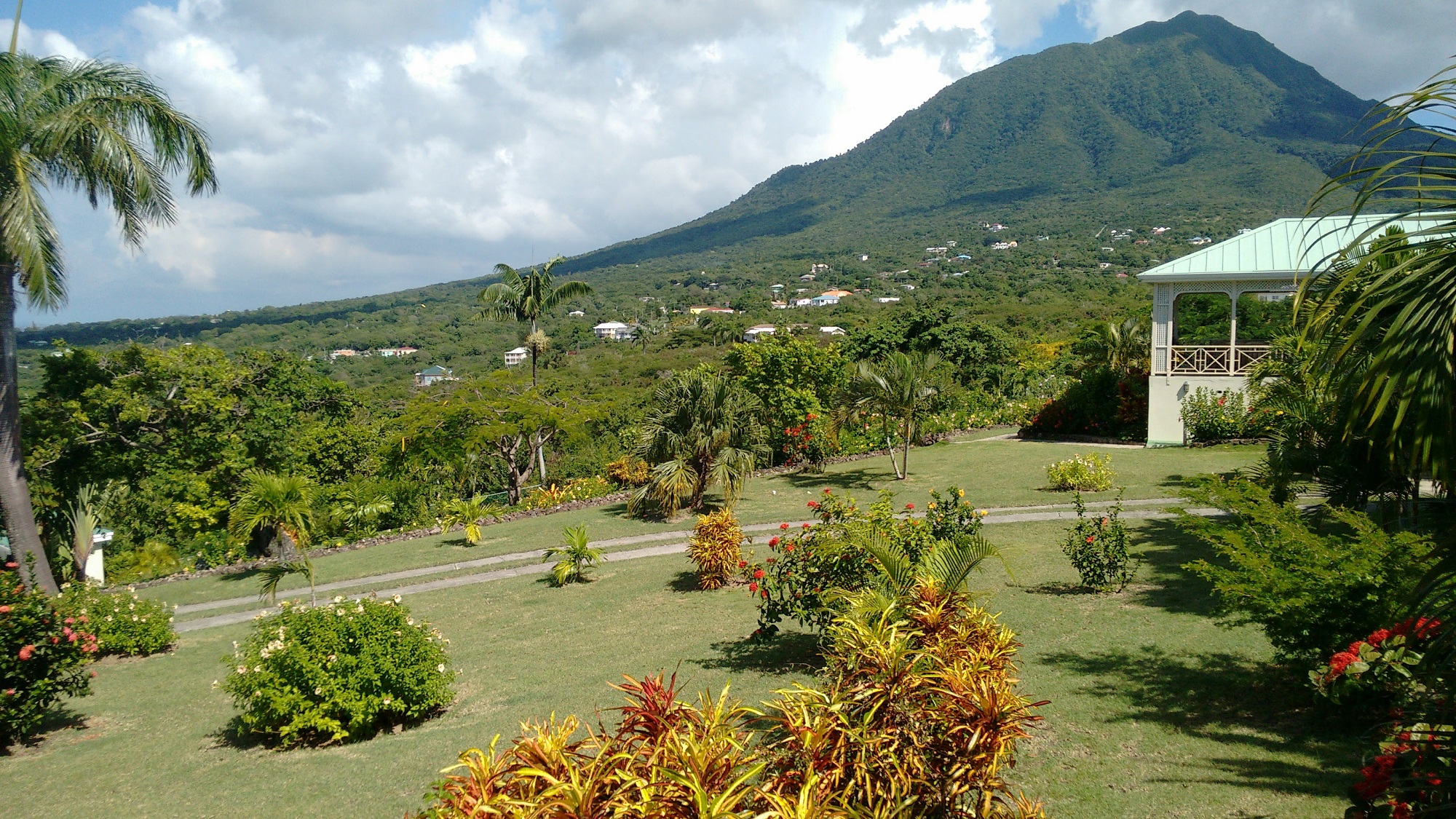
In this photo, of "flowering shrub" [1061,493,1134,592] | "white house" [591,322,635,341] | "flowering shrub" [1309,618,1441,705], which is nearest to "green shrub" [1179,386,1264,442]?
"flowering shrub" [1061,493,1134,592]

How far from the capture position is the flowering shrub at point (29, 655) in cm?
624

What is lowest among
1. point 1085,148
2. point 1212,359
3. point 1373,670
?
point 1373,670

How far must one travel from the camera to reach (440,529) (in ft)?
58.7

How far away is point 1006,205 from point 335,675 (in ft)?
396

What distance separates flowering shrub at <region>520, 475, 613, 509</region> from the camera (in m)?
18.9

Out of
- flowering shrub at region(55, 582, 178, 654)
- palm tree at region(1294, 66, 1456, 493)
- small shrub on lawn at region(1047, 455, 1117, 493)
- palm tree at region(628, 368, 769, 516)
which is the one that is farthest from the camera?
palm tree at region(628, 368, 769, 516)

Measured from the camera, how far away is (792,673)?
6.46 meters

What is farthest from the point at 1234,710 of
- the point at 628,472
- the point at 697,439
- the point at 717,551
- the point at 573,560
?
the point at 628,472

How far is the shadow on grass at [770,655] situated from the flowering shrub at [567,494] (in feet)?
39.0

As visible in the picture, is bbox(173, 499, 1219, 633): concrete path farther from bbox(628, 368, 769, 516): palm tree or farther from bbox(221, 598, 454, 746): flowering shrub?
bbox(221, 598, 454, 746): flowering shrub

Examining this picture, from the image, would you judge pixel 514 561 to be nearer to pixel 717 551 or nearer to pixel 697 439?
pixel 697 439

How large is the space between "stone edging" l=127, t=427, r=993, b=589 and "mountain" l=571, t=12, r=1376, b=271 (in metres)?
73.9

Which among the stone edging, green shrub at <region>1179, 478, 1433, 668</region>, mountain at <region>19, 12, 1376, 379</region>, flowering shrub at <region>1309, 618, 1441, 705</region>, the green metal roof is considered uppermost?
mountain at <region>19, 12, 1376, 379</region>

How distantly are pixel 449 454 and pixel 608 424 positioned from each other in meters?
10.3
